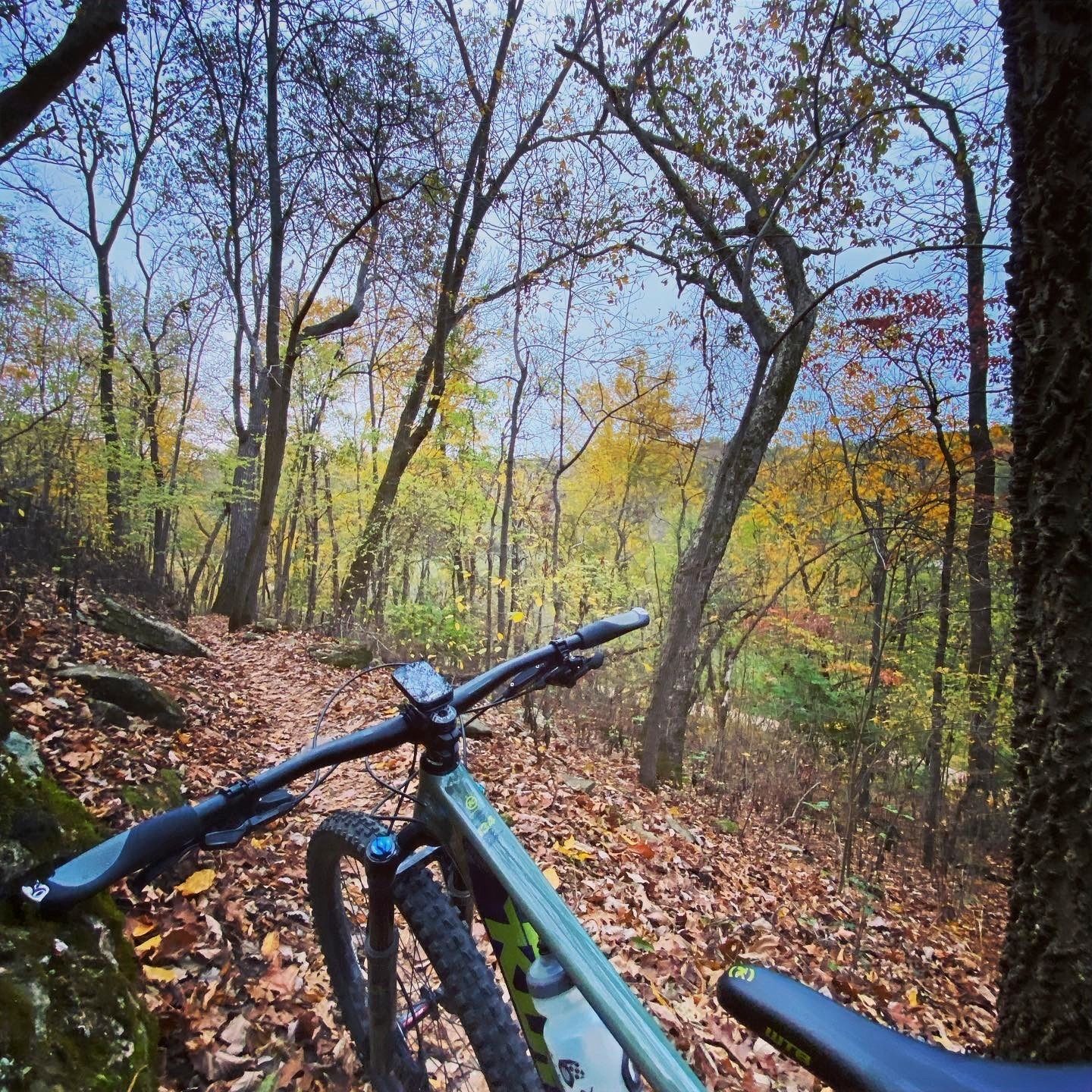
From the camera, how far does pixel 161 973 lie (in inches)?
79.2

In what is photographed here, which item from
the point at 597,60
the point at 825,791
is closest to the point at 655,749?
the point at 825,791

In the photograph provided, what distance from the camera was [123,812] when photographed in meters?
2.71

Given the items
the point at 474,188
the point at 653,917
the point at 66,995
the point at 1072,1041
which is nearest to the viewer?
the point at 66,995

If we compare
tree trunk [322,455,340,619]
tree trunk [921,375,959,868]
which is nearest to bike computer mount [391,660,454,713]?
tree trunk [921,375,959,868]

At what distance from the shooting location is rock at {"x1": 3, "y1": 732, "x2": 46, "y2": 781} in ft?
6.73

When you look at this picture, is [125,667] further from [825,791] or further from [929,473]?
[929,473]

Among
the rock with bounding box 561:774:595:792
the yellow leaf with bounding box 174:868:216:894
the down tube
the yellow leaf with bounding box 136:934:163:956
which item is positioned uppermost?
the down tube

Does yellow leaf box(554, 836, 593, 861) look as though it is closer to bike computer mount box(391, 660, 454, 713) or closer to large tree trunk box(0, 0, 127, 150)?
bike computer mount box(391, 660, 454, 713)

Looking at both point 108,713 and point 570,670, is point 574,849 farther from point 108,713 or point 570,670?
point 108,713

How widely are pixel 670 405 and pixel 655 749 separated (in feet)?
36.2

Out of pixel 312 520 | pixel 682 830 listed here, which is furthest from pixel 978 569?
pixel 312 520

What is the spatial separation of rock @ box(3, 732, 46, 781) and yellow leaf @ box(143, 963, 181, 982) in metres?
0.75

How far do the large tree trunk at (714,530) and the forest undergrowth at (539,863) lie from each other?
3.68 ft

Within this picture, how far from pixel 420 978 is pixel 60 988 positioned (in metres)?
0.88
